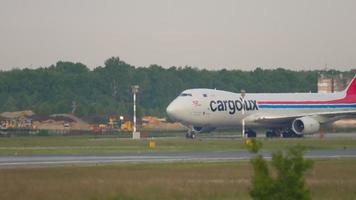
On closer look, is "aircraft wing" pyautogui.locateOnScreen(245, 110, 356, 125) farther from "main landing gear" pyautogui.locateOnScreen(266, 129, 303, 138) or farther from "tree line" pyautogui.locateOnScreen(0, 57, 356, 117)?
"tree line" pyautogui.locateOnScreen(0, 57, 356, 117)

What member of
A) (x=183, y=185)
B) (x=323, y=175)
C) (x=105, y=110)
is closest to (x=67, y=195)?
(x=183, y=185)

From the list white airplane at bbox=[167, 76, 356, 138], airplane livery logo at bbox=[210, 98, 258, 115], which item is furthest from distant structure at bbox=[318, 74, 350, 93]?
airplane livery logo at bbox=[210, 98, 258, 115]

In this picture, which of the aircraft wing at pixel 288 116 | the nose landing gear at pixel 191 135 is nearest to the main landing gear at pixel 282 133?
the aircraft wing at pixel 288 116

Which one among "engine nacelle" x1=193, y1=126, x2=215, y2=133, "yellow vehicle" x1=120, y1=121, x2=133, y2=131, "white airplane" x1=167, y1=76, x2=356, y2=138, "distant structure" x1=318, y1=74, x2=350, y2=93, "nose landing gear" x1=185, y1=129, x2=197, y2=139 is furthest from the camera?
"distant structure" x1=318, y1=74, x2=350, y2=93

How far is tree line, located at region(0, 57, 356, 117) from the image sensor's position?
6649 inches

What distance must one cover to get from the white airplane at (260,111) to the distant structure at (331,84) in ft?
162

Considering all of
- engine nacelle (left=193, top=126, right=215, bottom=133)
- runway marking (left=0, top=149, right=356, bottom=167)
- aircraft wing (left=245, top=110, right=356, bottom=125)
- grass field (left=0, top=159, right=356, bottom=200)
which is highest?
aircraft wing (left=245, top=110, right=356, bottom=125)

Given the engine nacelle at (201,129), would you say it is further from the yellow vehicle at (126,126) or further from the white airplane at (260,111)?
the yellow vehicle at (126,126)

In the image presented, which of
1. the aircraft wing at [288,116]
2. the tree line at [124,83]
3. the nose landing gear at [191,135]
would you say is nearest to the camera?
the nose landing gear at [191,135]

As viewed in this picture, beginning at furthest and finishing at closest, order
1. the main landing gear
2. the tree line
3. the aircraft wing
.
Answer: the tree line < the aircraft wing < the main landing gear

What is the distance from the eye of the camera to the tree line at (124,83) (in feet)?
554

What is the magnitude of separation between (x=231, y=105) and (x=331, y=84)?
58.1 m

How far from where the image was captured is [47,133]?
3979 inches

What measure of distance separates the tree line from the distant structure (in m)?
4.92
